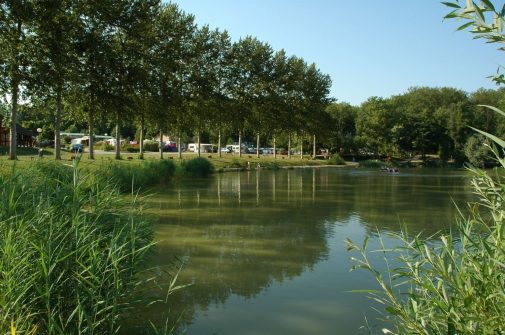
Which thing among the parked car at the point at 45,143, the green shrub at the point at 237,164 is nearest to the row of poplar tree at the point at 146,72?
the green shrub at the point at 237,164

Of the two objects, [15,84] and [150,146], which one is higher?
[15,84]

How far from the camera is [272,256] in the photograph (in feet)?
37.1

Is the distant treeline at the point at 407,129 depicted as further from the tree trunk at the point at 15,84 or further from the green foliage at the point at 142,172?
the tree trunk at the point at 15,84

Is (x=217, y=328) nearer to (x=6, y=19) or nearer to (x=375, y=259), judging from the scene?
(x=375, y=259)

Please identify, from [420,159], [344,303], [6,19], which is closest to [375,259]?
[344,303]

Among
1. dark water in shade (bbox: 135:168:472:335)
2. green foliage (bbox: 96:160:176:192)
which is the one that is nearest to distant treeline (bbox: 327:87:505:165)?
green foliage (bbox: 96:160:176:192)

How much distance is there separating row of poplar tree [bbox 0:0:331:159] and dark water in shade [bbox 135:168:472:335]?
1047cm

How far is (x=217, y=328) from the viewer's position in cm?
689

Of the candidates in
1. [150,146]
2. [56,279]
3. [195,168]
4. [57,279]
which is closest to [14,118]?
[195,168]

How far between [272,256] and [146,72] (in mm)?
27631

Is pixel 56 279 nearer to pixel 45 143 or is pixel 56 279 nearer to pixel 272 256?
pixel 272 256

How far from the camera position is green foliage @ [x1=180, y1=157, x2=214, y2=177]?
1393 inches

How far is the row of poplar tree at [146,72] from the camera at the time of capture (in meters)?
25.5

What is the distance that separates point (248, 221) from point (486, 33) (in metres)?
14.2
